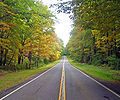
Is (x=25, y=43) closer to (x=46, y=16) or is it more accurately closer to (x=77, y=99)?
(x=46, y=16)

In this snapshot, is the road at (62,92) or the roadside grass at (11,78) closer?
the road at (62,92)

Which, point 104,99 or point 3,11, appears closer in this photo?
point 104,99

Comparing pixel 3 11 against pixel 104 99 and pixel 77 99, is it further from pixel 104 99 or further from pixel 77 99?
pixel 104 99

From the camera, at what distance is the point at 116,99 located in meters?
5.22

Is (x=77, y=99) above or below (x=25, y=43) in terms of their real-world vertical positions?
below

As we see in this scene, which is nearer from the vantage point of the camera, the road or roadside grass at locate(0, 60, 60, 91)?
the road

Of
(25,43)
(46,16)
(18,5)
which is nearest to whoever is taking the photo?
(18,5)

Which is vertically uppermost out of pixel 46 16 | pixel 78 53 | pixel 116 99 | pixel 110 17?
pixel 46 16

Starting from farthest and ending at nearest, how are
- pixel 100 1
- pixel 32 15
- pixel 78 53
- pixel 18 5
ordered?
1. pixel 78 53
2. pixel 32 15
3. pixel 18 5
4. pixel 100 1

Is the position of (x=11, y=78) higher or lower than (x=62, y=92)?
lower

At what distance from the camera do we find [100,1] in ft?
19.9

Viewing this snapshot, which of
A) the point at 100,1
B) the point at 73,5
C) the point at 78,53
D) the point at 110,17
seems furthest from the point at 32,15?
the point at 78,53

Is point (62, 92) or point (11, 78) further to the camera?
point (11, 78)

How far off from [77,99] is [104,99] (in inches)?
60.5
